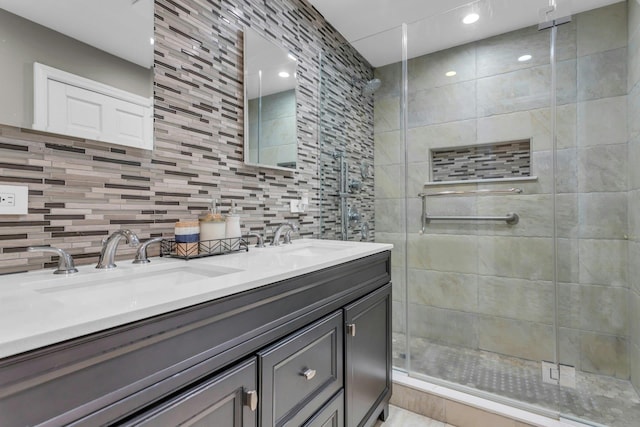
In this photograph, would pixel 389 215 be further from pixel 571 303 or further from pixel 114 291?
pixel 114 291

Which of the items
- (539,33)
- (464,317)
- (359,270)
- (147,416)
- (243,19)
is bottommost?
(464,317)

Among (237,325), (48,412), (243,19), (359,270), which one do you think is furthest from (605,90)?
(48,412)

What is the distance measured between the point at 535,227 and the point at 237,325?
2.06 meters

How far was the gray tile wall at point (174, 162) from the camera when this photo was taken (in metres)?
0.91

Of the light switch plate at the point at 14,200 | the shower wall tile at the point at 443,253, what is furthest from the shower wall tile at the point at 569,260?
the light switch plate at the point at 14,200

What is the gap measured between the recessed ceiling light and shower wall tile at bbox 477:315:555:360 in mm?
2082

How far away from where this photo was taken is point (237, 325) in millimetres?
778

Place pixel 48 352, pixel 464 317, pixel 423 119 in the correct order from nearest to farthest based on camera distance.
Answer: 1. pixel 48 352
2. pixel 464 317
3. pixel 423 119

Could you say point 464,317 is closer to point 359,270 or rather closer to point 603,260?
point 603,260

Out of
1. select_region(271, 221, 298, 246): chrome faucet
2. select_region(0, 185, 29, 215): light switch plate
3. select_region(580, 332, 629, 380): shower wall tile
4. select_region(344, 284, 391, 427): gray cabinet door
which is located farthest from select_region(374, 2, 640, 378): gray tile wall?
select_region(0, 185, 29, 215): light switch plate

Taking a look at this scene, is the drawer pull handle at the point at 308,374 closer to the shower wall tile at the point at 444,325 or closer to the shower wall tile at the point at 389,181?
the shower wall tile at the point at 444,325

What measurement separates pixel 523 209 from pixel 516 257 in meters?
0.33

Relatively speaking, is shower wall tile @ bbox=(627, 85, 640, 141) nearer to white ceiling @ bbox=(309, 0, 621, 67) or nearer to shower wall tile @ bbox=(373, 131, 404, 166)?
white ceiling @ bbox=(309, 0, 621, 67)

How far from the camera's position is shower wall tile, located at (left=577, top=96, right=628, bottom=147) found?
6.36 feet
